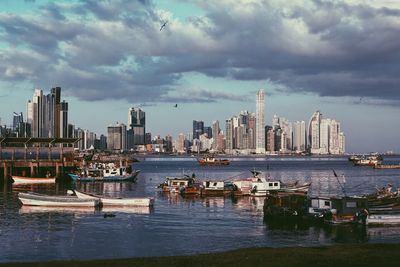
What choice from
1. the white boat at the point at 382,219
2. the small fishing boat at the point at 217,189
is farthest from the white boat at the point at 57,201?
the white boat at the point at 382,219

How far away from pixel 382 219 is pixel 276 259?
84.1ft

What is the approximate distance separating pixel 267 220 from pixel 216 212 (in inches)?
434

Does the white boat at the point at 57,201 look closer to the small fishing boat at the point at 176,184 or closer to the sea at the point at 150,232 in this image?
the sea at the point at 150,232

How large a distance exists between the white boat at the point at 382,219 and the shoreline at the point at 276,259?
59.3 feet

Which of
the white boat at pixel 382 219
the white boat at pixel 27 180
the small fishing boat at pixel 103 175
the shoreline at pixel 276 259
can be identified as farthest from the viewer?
the small fishing boat at pixel 103 175

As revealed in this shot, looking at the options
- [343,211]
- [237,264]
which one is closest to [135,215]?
[343,211]

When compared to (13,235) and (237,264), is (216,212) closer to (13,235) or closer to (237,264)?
(13,235)

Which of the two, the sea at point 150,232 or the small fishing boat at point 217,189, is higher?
the small fishing boat at point 217,189

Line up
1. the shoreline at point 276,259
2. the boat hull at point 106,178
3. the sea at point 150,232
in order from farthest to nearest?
the boat hull at point 106,178, the sea at point 150,232, the shoreline at point 276,259

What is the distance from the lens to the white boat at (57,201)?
7112cm

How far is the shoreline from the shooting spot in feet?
99.6

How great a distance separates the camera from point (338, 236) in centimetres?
4812

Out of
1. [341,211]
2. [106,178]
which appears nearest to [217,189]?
[341,211]

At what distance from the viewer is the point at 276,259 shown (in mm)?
31359
